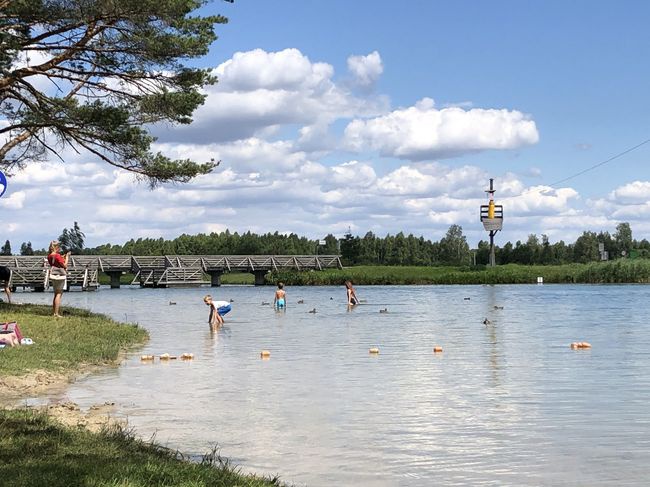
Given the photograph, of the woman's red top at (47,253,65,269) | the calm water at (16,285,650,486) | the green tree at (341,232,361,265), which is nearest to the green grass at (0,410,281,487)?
the calm water at (16,285,650,486)

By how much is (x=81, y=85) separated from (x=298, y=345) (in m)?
11.7

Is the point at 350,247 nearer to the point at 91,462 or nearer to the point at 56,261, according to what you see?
the point at 56,261

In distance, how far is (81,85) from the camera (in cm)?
2814

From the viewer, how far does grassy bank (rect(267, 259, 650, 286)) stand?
91.9 metres

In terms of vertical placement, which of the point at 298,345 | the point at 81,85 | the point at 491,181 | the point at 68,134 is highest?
the point at 491,181

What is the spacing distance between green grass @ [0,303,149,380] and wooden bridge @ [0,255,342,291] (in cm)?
7052

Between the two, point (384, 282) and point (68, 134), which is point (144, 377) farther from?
point (384, 282)

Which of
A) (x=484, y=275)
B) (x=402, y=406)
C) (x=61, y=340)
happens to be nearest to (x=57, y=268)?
(x=61, y=340)

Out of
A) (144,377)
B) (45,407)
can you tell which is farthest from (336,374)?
(45,407)

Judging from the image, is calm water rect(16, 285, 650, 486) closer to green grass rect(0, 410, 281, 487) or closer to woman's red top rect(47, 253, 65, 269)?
green grass rect(0, 410, 281, 487)

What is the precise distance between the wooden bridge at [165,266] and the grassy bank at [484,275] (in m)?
3.70

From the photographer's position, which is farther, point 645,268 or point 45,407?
point 645,268

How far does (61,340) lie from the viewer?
828 inches

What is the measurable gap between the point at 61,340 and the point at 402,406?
35.1ft
